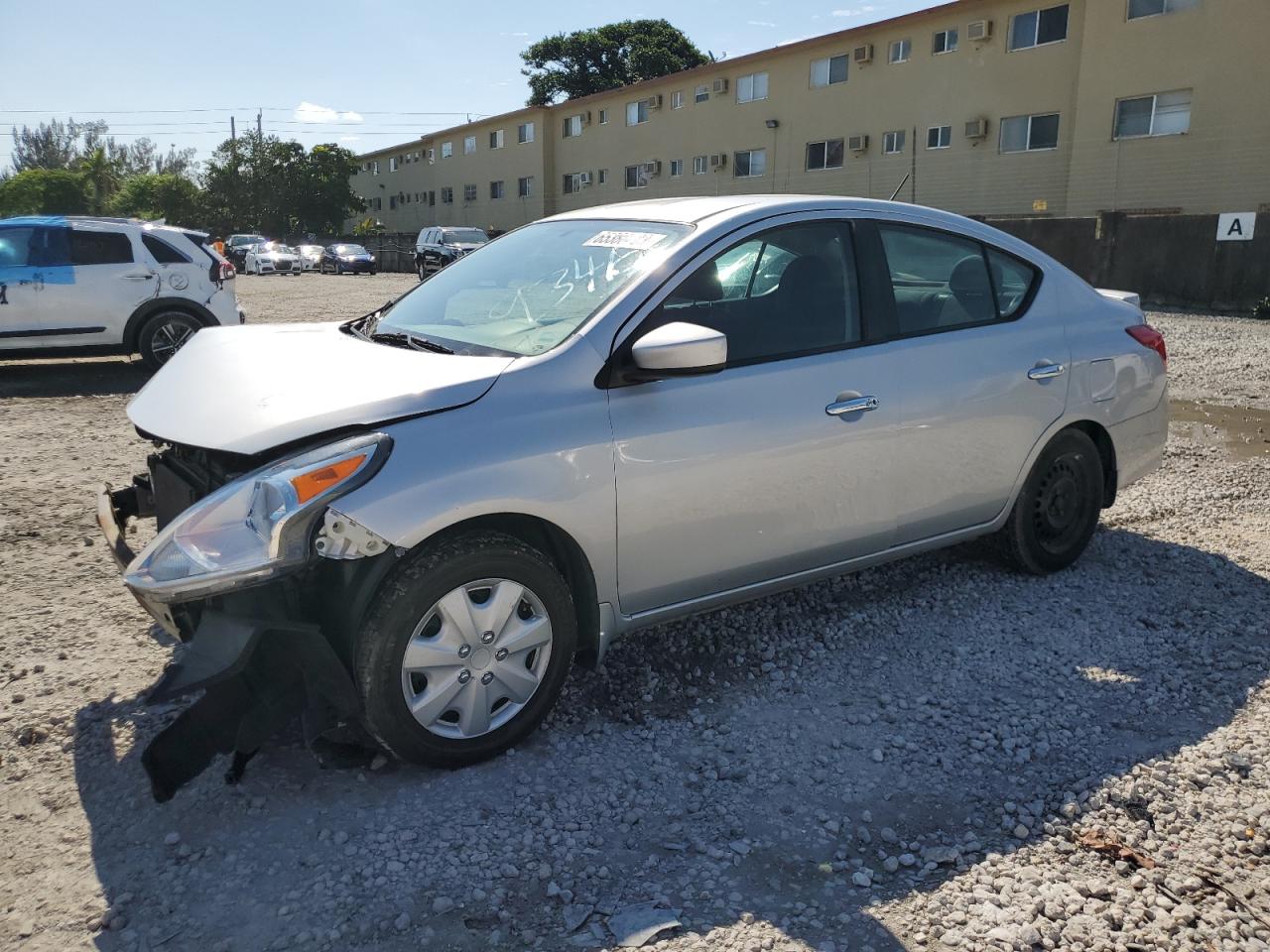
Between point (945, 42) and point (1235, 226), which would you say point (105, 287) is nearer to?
point (1235, 226)

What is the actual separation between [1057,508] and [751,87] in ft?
105

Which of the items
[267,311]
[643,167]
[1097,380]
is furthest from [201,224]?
[1097,380]

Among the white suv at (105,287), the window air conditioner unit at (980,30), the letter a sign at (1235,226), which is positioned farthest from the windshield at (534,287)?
the window air conditioner unit at (980,30)

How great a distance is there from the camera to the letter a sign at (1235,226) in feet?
55.4

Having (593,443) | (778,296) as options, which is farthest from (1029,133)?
(593,443)

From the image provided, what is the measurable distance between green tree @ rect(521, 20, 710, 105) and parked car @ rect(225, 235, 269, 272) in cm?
1956

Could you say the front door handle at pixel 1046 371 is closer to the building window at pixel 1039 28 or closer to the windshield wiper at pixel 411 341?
the windshield wiper at pixel 411 341

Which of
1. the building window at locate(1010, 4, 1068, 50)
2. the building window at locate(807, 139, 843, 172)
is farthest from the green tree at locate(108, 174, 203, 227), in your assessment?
the building window at locate(1010, 4, 1068, 50)

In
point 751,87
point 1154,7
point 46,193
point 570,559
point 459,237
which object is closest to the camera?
point 570,559

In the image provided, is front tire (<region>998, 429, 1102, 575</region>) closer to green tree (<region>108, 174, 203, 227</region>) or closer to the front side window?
the front side window

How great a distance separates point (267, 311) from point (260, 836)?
17272mm

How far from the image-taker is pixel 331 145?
6297 cm

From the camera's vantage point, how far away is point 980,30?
2586 cm

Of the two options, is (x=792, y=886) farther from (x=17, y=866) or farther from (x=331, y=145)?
(x=331, y=145)
